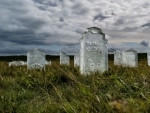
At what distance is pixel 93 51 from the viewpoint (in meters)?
9.87

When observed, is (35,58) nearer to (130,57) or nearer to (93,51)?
(93,51)

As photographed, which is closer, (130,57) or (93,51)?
(93,51)

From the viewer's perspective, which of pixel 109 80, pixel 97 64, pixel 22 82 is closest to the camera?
pixel 109 80

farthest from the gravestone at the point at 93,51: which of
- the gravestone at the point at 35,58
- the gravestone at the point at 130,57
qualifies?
the gravestone at the point at 130,57

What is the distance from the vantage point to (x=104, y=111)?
3393 millimetres

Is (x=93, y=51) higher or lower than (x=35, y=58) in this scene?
higher

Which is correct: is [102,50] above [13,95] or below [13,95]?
above

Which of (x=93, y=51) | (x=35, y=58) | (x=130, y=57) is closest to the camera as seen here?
(x=93, y=51)

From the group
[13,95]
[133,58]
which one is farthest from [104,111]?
[133,58]

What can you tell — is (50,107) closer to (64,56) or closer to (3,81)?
(3,81)

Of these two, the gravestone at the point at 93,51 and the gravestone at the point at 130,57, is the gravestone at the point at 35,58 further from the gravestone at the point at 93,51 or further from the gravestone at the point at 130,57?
the gravestone at the point at 130,57

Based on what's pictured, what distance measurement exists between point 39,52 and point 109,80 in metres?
7.21

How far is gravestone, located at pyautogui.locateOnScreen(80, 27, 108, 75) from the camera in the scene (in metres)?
9.84

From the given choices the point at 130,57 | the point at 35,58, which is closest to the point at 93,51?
the point at 35,58
